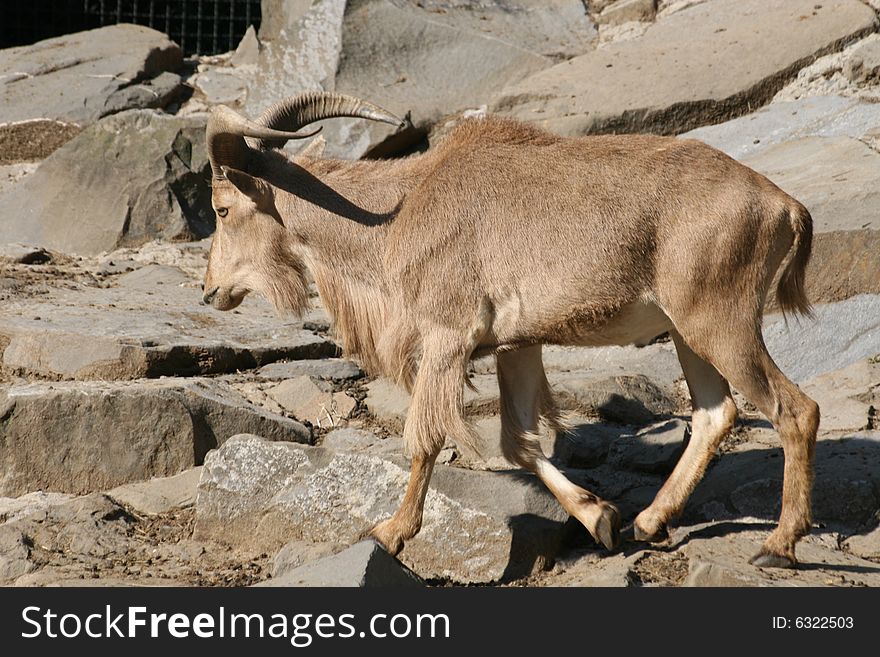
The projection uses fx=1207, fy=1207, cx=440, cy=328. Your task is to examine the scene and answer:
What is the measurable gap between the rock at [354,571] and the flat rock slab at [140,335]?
2.83 m

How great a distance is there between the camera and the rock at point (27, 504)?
6.38 meters

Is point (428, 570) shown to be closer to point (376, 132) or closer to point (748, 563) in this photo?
point (748, 563)

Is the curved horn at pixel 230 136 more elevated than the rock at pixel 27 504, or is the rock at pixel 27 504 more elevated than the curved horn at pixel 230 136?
the curved horn at pixel 230 136

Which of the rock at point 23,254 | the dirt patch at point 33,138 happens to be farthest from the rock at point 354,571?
the dirt patch at point 33,138

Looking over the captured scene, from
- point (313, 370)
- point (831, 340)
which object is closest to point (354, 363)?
point (313, 370)

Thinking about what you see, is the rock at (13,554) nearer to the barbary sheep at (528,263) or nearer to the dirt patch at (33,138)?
the barbary sheep at (528,263)

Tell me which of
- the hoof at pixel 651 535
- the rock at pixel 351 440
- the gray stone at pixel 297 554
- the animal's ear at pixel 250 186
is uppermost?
the animal's ear at pixel 250 186

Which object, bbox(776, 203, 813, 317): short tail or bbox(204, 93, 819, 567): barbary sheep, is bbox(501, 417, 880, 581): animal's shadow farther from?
bbox(776, 203, 813, 317): short tail

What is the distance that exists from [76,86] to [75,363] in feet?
18.4

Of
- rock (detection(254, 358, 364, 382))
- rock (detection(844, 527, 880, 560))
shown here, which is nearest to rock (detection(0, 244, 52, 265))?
rock (detection(254, 358, 364, 382))

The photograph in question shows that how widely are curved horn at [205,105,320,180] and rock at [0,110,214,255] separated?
3.93 m

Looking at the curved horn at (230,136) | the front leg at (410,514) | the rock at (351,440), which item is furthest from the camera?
the rock at (351,440)

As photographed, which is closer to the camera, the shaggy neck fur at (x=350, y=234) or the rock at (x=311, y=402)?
the shaggy neck fur at (x=350, y=234)

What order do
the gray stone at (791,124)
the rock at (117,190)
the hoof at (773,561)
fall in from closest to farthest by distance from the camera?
the hoof at (773,561) → the gray stone at (791,124) → the rock at (117,190)
